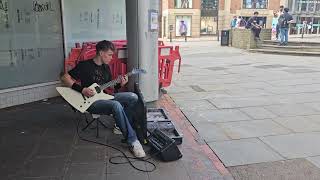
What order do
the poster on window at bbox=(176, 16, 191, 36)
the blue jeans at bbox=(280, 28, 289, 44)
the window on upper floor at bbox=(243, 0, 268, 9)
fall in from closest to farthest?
the blue jeans at bbox=(280, 28, 289, 44), the poster on window at bbox=(176, 16, 191, 36), the window on upper floor at bbox=(243, 0, 268, 9)

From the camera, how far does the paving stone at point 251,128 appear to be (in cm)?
491

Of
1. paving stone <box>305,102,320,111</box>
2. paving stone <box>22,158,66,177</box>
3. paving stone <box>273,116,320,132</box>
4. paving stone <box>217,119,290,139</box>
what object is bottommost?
paving stone <box>22,158,66,177</box>

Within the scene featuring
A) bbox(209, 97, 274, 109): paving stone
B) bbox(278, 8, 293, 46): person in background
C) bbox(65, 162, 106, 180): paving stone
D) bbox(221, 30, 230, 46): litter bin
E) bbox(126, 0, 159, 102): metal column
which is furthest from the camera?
bbox(221, 30, 230, 46): litter bin

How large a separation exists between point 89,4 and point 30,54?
5.53 ft

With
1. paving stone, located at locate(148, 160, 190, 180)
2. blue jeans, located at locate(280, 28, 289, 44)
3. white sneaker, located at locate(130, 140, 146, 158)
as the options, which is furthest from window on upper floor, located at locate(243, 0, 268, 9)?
paving stone, located at locate(148, 160, 190, 180)

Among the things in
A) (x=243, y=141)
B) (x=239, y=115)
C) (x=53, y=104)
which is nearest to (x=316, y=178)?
(x=243, y=141)

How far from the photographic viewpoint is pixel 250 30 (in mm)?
17406

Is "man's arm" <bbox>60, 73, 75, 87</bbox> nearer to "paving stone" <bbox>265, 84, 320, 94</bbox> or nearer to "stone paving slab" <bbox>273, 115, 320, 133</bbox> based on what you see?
"stone paving slab" <bbox>273, 115, 320, 133</bbox>

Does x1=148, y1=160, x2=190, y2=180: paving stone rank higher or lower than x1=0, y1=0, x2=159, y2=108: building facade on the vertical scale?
lower

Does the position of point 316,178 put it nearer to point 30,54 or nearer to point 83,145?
point 83,145

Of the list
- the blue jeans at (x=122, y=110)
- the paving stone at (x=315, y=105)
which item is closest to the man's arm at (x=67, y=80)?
the blue jeans at (x=122, y=110)

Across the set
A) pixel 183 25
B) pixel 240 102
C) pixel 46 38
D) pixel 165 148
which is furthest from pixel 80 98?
pixel 183 25

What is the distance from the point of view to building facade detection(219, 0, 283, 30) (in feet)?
127

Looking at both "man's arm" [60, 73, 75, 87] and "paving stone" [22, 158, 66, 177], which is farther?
"man's arm" [60, 73, 75, 87]
